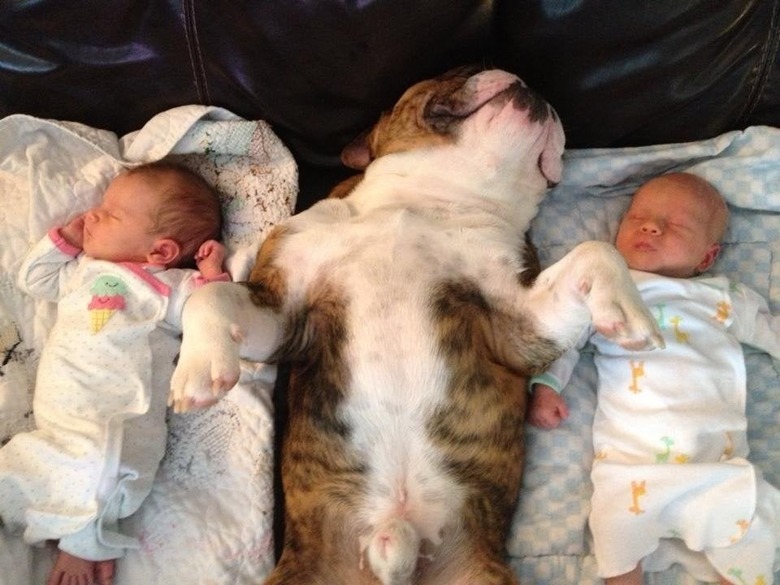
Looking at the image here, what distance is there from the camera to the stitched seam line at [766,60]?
189cm

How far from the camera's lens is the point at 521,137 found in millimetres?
1825

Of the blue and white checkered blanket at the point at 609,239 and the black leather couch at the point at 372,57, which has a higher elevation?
the black leather couch at the point at 372,57

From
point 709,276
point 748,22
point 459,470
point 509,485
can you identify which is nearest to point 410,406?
point 459,470

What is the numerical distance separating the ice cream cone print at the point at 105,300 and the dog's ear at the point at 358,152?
0.64 meters

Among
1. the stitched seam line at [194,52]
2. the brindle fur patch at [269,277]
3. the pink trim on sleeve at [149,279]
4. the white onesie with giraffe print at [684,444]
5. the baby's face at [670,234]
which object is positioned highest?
the stitched seam line at [194,52]

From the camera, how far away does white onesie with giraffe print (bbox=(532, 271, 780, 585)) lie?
1.66 meters

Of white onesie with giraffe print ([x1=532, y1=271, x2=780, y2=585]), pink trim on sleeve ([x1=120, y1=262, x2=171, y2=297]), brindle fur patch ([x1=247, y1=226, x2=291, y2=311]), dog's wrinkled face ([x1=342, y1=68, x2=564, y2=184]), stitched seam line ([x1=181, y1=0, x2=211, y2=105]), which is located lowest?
white onesie with giraffe print ([x1=532, y1=271, x2=780, y2=585])

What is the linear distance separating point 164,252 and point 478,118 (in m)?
0.84

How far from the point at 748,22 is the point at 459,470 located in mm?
1269

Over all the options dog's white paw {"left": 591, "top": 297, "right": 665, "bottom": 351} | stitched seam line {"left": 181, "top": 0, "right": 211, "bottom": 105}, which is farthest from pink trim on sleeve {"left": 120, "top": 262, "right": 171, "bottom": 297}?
dog's white paw {"left": 591, "top": 297, "right": 665, "bottom": 351}

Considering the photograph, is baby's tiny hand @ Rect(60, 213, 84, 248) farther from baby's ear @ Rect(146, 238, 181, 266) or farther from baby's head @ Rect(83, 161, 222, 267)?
baby's ear @ Rect(146, 238, 181, 266)

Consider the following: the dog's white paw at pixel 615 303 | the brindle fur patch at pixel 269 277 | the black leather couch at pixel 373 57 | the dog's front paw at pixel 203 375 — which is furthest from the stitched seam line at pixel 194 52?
the dog's white paw at pixel 615 303

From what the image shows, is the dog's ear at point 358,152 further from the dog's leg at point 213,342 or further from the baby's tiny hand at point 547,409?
the baby's tiny hand at point 547,409

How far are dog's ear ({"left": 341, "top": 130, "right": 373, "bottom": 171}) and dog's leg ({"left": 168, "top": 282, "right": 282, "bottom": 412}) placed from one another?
574mm
